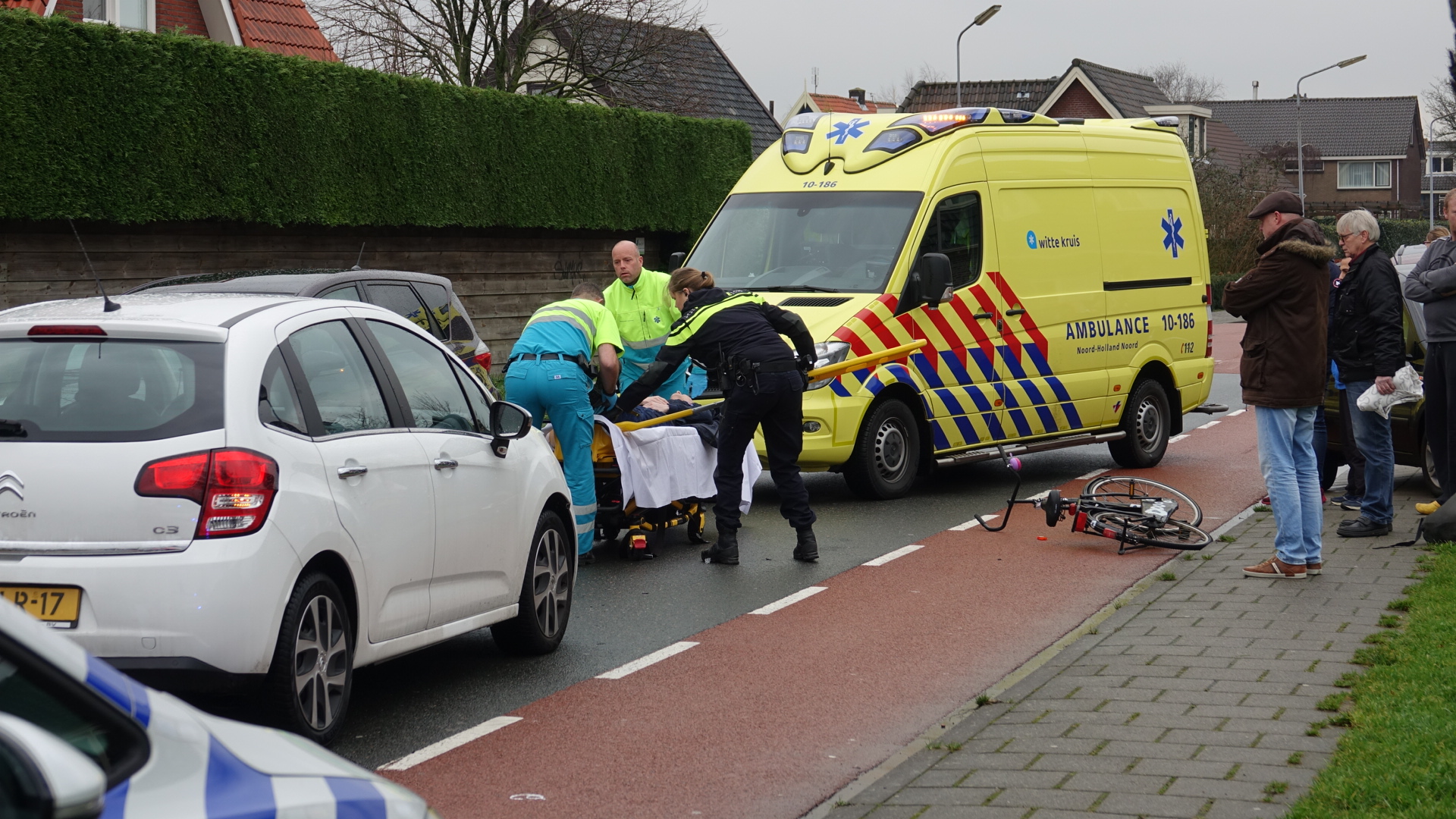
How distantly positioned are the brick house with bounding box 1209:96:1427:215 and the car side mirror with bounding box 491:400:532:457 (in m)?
98.3

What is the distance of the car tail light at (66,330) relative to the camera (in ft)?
18.1

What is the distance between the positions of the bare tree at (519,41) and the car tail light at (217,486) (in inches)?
1030

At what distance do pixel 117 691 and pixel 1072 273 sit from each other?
1225 cm

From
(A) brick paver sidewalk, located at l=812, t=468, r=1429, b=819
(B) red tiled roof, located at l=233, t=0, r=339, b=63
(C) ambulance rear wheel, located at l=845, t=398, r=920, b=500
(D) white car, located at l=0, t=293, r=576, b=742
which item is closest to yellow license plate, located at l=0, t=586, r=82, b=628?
(D) white car, located at l=0, t=293, r=576, b=742

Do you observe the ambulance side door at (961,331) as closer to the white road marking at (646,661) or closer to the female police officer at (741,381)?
the female police officer at (741,381)

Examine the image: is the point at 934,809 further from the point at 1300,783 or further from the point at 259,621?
the point at 259,621

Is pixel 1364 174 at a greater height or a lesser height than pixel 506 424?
greater

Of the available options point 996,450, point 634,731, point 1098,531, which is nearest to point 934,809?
point 634,731

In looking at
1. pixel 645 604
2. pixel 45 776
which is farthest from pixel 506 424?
pixel 45 776

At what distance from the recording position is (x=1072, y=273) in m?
13.8

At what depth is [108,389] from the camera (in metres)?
5.39

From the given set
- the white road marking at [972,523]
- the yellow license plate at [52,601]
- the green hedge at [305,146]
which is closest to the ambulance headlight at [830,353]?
the white road marking at [972,523]

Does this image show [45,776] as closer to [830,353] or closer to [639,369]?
[639,369]

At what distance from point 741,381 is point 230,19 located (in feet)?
47.7
